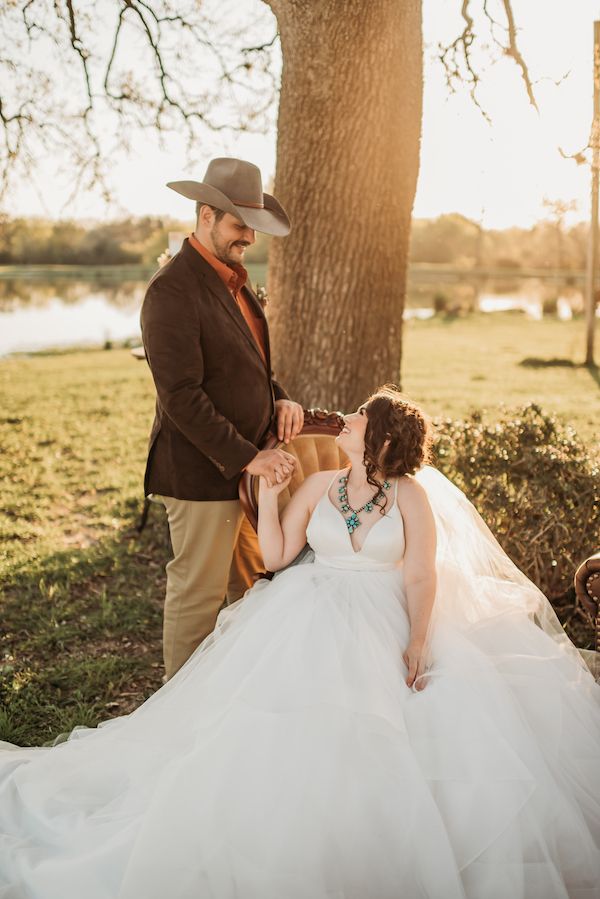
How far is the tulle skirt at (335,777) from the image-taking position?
216cm

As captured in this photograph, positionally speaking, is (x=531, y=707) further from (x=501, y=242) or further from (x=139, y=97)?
(x=501, y=242)

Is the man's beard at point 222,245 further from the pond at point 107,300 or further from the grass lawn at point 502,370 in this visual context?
the pond at point 107,300

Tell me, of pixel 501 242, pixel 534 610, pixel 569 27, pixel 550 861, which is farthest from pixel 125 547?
pixel 501 242

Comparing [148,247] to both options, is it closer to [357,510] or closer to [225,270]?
[225,270]

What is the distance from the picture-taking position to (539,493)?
13.2 feet

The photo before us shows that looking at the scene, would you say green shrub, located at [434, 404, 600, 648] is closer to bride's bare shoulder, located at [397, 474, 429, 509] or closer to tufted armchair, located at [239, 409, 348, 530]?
tufted armchair, located at [239, 409, 348, 530]

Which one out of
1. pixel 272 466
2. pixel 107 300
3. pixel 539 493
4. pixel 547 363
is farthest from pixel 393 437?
pixel 107 300

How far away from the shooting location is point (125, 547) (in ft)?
17.9

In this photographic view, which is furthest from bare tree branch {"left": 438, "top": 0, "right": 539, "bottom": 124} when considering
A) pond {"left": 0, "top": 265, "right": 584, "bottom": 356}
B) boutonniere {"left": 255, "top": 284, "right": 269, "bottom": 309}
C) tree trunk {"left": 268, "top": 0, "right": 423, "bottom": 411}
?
pond {"left": 0, "top": 265, "right": 584, "bottom": 356}

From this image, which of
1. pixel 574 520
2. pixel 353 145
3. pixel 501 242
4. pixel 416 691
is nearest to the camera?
pixel 416 691

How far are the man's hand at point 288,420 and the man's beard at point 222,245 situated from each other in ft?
2.00

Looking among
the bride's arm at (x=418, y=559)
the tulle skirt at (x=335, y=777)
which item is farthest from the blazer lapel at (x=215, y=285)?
the tulle skirt at (x=335, y=777)

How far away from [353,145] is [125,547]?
117 inches

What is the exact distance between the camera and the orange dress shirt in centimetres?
311
